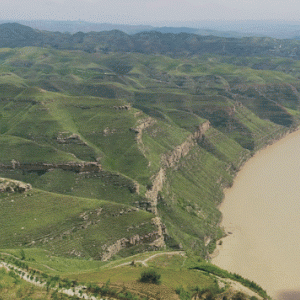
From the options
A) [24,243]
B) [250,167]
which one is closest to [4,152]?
[24,243]

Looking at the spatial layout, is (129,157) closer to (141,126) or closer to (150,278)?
(141,126)

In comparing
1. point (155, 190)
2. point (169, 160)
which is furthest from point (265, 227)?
point (169, 160)

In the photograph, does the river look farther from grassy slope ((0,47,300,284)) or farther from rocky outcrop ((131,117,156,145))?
rocky outcrop ((131,117,156,145))

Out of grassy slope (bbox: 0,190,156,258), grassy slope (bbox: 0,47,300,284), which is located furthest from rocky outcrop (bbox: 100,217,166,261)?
grassy slope (bbox: 0,47,300,284)

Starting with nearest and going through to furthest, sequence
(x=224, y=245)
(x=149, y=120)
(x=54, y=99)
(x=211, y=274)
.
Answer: (x=211, y=274) → (x=224, y=245) → (x=149, y=120) → (x=54, y=99)

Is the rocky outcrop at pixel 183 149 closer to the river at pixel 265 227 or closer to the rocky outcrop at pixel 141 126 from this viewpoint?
the rocky outcrop at pixel 141 126

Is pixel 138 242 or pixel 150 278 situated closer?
pixel 150 278

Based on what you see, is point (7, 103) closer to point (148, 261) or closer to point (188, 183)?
point (188, 183)
